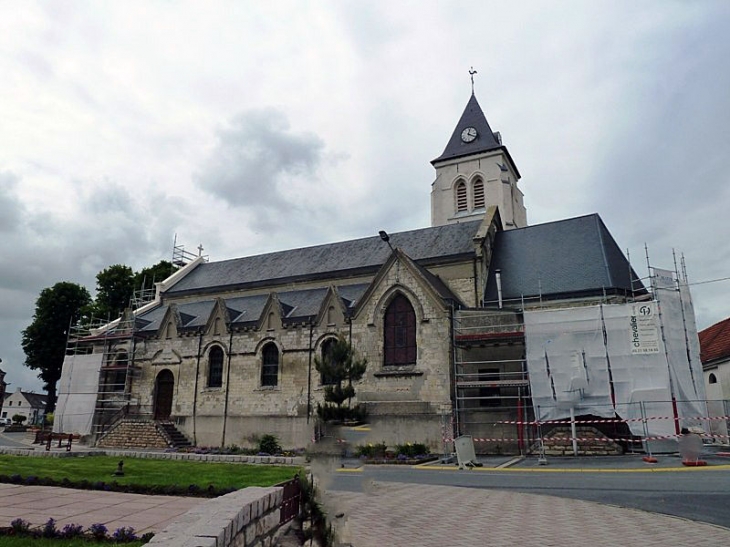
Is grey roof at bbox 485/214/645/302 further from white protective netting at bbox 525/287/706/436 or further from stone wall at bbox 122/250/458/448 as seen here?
white protective netting at bbox 525/287/706/436

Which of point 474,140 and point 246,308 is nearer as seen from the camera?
point 246,308

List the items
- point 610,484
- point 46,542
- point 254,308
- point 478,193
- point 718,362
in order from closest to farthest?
1. point 46,542
2. point 610,484
3. point 718,362
4. point 254,308
5. point 478,193

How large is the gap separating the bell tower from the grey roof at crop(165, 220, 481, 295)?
16.2 meters

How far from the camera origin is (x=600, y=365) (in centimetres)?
2225

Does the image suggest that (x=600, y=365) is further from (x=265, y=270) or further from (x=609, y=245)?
(x=265, y=270)

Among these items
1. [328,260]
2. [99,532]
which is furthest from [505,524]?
[328,260]

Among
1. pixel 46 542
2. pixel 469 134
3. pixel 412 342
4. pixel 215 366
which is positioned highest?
pixel 469 134

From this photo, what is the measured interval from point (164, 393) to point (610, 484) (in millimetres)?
26075

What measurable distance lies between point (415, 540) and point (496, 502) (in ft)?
12.0

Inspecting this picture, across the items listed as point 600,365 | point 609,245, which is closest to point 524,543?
point 600,365

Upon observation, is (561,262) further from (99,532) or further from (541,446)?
(99,532)

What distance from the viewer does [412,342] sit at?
25.6 m

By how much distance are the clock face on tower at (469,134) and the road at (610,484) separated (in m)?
40.7

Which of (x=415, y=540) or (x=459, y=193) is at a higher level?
(x=459, y=193)
